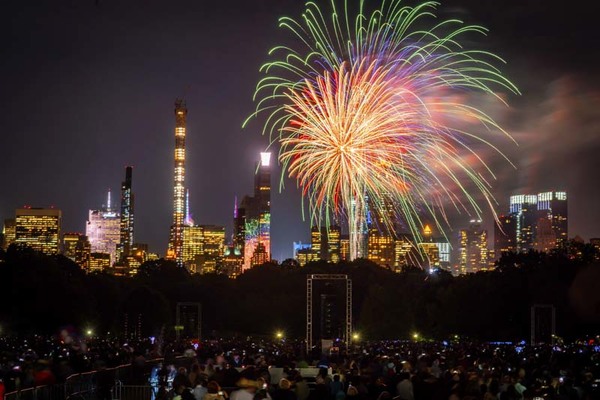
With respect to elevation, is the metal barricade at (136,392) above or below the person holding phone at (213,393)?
below

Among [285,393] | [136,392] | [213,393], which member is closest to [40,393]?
[136,392]

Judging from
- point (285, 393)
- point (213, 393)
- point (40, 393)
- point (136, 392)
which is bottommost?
point (136, 392)

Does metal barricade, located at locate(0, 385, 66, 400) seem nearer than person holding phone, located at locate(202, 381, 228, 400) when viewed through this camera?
No

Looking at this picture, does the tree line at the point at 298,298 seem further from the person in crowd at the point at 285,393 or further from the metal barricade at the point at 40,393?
the person in crowd at the point at 285,393

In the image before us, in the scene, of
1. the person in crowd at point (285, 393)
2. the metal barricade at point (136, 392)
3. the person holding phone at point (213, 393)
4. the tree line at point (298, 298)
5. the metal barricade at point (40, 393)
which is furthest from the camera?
the tree line at point (298, 298)

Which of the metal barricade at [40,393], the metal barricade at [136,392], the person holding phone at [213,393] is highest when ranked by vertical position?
the person holding phone at [213,393]

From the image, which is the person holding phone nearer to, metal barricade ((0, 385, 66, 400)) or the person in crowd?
the person in crowd

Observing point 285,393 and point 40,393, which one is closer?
point 285,393

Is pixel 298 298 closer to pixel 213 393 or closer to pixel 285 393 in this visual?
pixel 285 393

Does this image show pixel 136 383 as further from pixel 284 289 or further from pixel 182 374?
pixel 284 289

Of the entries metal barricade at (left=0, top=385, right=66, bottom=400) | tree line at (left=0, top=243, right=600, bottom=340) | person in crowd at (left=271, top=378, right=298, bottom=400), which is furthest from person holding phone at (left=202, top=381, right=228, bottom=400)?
tree line at (left=0, top=243, right=600, bottom=340)

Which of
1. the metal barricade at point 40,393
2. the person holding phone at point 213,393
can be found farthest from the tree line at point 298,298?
the person holding phone at point 213,393
